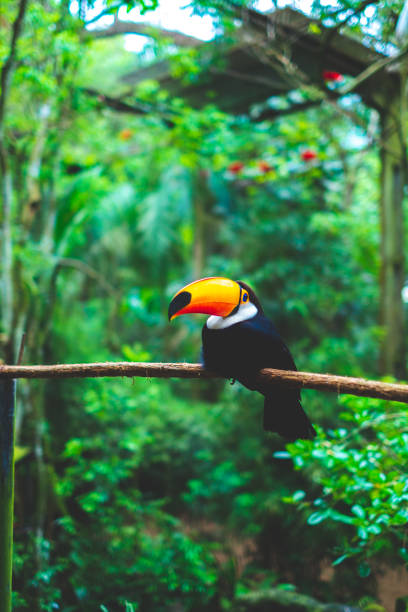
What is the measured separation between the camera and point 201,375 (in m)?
1.63

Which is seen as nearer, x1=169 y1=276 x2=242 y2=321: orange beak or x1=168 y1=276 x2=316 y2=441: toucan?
x1=169 y1=276 x2=242 y2=321: orange beak

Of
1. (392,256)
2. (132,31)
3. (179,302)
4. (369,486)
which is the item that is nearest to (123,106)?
(132,31)

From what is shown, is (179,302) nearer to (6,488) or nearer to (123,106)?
(6,488)

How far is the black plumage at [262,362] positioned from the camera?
1684 millimetres

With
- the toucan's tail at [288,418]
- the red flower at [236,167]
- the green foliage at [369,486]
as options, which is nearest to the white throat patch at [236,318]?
the toucan's tail at [288,418]

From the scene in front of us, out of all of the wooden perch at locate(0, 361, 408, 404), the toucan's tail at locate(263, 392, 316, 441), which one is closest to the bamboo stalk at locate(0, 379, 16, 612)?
the wooden perch at locate(0, 361, 408, 404)

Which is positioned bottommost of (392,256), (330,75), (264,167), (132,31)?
(392,256)

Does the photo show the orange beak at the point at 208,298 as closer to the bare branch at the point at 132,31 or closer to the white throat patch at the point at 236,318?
the white throat patch at the point at 236,318

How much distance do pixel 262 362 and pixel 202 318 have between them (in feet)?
12.8

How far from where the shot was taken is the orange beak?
1537mm

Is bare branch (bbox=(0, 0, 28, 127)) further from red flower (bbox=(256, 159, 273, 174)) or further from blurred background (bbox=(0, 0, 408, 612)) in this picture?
red flower (bbox=(256, 159, 273, 174))

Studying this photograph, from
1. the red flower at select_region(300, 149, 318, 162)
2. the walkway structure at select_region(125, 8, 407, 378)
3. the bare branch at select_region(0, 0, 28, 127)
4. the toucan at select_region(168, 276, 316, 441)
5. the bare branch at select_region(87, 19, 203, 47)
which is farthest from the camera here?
the red flower at select_region(300, 149, 318, 162)

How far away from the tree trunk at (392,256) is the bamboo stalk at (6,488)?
309 centimetres

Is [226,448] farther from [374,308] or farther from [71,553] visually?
[374,308]
